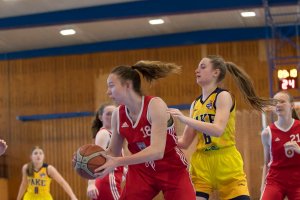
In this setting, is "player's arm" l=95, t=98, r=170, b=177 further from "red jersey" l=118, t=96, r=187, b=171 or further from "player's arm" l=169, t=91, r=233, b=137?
"player's arm" l=169, t=91, r=233, b=137

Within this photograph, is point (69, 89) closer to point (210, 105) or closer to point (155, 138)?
point (210, 105)

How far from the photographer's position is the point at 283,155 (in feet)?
22.1

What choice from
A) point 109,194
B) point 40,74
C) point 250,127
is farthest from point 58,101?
point 109,194

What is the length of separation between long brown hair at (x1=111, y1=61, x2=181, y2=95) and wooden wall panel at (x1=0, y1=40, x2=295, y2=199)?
40.5 feet

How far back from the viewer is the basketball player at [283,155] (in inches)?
256

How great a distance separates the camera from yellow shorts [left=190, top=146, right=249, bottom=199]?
18.5ft

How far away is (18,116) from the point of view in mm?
18547

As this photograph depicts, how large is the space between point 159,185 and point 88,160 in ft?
2.18

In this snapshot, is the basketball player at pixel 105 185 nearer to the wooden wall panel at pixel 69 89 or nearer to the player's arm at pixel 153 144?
the player's arm at pixel 153 144

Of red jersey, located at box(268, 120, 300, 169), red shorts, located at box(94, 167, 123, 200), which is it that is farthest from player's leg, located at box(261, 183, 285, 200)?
red shorts, located at box(94, 167, 123, 200)

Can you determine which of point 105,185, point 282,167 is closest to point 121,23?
point 105,185

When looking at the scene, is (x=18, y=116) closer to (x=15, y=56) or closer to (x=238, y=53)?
(x=15, y=56)

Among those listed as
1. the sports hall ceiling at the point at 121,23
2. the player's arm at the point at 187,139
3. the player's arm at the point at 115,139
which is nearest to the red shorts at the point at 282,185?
the player's arm at the point at 187,139

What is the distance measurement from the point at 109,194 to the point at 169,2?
8657mm
